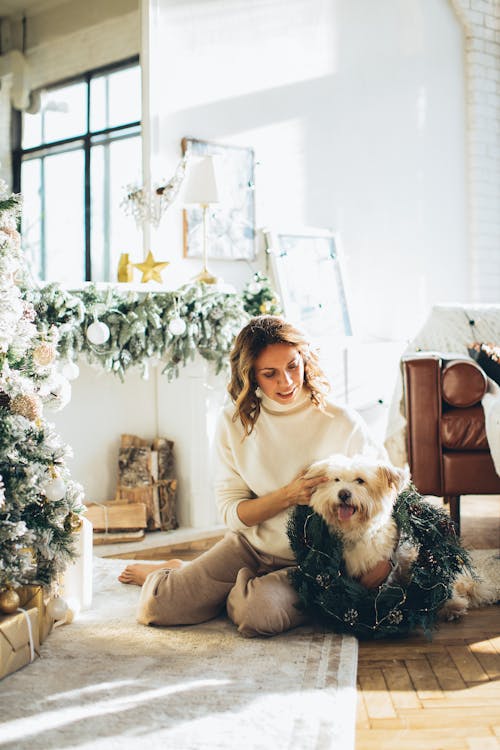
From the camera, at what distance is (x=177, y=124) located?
4.02 meters

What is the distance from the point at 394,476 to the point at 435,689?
512mm

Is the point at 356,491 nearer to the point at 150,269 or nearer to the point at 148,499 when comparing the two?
the point at 148,499

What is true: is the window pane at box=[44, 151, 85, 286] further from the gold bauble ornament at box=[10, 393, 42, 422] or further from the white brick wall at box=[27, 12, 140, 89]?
the gold bauble ornament at box=[10, 393, 42, 422]

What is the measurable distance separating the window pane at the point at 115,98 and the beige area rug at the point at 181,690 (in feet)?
9.00

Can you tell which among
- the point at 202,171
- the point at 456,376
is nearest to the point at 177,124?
the point at 202,171

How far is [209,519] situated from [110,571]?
2.68 feet

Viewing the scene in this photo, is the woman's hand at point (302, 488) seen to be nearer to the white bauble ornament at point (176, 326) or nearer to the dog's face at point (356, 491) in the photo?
the dog's face at point (356, 491)

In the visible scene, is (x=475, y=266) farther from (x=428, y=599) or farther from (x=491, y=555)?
(x=428, y=599)

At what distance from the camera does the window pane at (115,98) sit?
13.8 feet

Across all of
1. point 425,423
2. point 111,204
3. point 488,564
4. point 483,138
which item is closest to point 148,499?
point 425,423

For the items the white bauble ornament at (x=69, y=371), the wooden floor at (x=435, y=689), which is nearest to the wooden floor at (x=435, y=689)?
the wooden floor at (x=435, y=689)

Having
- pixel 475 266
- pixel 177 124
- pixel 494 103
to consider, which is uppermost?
pixel 494 103

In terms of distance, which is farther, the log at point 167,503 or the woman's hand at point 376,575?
the log at point 167,503

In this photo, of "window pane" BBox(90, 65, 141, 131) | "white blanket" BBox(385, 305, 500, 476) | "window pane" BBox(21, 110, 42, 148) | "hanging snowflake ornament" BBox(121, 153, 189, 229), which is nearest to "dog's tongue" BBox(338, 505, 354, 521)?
"white blanket" BBox(385, 305, 500, 476)
